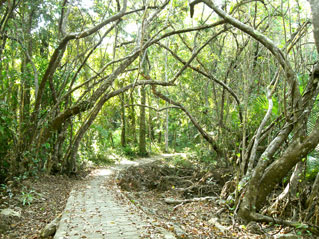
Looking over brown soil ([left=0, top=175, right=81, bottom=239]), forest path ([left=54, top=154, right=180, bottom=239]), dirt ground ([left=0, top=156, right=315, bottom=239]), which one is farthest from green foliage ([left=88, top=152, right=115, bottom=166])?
forest path ([left=54, top=154, right=180, bottom=239])

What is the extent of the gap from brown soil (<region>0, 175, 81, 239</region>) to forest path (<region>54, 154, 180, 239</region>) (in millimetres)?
490

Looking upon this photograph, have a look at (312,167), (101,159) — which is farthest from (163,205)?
(101,159)

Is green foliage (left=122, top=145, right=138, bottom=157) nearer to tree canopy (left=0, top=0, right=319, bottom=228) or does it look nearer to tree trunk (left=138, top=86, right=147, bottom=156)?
tree trunk (left=138, top=86, right=147, bottom=156)

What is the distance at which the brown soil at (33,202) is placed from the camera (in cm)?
565

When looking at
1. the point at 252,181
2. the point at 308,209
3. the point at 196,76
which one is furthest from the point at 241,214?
the point at 196,76

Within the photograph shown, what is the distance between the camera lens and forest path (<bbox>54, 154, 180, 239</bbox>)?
4.65 meters

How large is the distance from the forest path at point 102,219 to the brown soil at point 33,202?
49cm

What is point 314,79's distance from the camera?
575 cm

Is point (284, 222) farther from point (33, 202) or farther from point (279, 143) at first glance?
point (33, 202)

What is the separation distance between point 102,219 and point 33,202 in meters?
2.66

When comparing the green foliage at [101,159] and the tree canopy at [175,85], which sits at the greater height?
the tree canopy at [175,85]

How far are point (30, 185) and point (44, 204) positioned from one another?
122 centimetres

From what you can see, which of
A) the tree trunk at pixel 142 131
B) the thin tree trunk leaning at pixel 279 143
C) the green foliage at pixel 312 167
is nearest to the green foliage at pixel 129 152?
the tree trunk at pixel 142 131

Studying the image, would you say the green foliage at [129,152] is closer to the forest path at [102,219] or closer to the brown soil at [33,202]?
the brown soil at [33,202]
